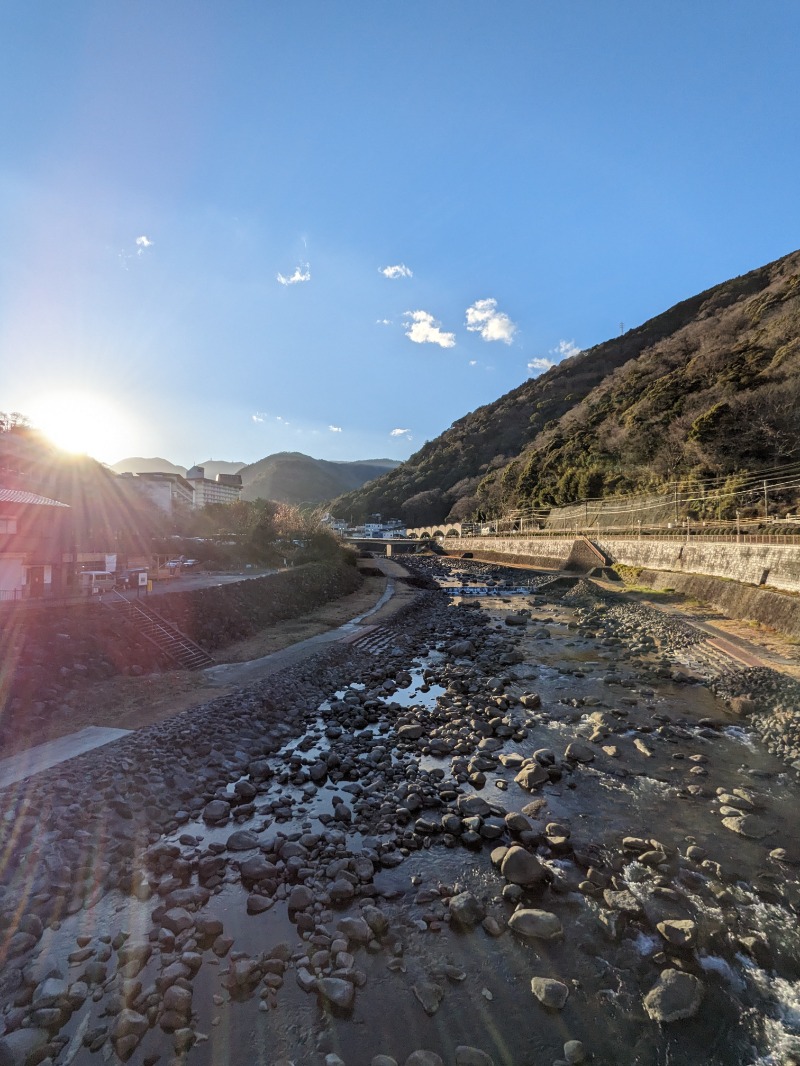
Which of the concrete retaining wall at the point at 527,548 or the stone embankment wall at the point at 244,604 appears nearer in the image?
the stone embankment wall at the point at 244,604

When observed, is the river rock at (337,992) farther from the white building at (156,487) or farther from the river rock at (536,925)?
the white building at (156,487)

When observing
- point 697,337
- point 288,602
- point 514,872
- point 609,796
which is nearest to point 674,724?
point 609,796

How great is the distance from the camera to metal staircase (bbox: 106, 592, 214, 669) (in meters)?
15.7

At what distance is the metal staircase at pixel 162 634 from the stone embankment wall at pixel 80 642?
11.2 inches

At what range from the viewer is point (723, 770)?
28.1 ft

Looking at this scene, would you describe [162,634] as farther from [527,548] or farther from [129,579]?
[527,548]

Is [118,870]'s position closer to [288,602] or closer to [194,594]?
[194,594]

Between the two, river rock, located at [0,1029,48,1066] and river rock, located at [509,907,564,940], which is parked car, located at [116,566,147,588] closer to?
river rock, located at [0,1029,48,1066]

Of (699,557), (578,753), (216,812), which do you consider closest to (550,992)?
(216,812)

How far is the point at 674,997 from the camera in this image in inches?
167

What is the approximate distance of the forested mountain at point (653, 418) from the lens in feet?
107

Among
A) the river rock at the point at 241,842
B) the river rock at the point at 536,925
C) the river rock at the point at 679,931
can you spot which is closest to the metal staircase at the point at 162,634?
the river rock at the point at 241,842

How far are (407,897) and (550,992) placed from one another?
181 cm

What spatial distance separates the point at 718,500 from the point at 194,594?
3072cm
